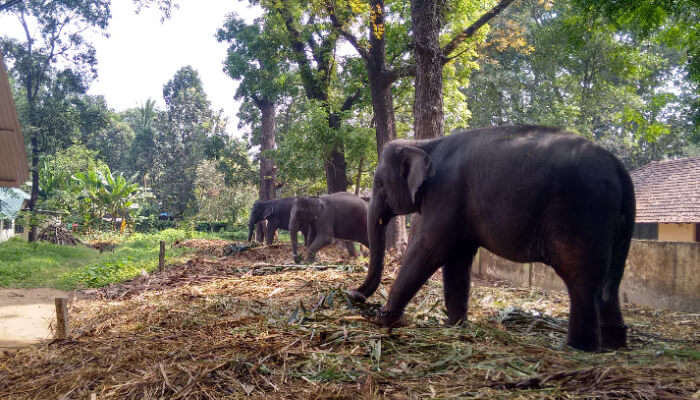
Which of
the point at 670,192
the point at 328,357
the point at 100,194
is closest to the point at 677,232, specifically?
the point at 670,192

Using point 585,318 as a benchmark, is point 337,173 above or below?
above

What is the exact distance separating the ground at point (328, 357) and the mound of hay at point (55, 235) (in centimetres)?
1715

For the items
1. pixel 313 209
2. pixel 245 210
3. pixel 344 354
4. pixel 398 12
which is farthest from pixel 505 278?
pixel 245 210

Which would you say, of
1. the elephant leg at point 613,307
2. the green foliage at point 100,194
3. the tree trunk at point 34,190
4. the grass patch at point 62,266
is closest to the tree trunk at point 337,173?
the grass patch at point 62,266

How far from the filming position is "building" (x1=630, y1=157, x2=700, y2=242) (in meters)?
16.9

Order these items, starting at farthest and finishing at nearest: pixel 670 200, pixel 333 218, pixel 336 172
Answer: pixel 670 200 < pixel 336 172 < pixel 333 218

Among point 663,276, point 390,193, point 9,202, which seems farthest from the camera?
point 9,202

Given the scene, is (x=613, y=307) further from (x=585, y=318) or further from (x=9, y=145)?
(x=9, y=145)

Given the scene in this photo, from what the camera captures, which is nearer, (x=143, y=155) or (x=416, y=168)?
(x=416, y=168)

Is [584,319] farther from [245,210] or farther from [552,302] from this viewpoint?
[245,210]

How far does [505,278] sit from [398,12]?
30.2ft

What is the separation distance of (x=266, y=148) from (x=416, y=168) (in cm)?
1930

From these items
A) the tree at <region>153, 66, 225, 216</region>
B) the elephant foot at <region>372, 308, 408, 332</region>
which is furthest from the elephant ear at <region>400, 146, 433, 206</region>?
the tree at <region>153, 66, 225, 216</region>

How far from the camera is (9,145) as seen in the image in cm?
371
